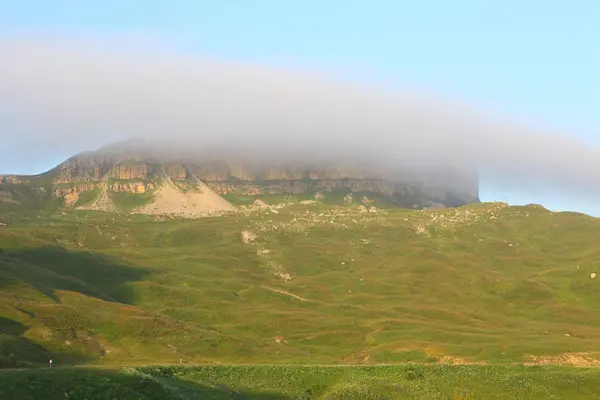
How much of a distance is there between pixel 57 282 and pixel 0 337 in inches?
3350

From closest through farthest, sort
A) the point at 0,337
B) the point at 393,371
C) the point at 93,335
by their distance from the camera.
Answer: the point at 393,371 → the point at 0,337 → the point at 93,335

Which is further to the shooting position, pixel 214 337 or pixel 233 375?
pixel 214 337

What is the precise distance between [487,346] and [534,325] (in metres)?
57.9

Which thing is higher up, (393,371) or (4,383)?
(4,383)

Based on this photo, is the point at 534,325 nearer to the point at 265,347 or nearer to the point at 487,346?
the point at 487,346

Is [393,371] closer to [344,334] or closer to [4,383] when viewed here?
[4,383]

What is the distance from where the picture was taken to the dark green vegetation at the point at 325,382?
55.9 m

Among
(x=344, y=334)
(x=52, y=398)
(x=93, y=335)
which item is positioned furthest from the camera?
(x=344, y=334)

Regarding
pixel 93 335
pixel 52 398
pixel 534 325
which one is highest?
pixel 52 398

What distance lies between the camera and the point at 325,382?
8069cm

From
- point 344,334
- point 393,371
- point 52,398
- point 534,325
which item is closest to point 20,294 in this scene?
point 344,334

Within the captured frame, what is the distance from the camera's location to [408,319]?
18938 cm

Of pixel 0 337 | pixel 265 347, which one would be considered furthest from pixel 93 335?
pixel 265 347

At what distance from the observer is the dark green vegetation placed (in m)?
55.9
